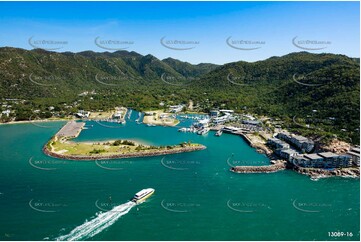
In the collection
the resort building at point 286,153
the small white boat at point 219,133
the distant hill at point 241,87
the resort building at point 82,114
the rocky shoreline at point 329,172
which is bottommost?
the rocky shoreline at point 329,172

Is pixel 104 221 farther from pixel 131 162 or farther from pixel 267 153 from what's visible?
pixel 267 153

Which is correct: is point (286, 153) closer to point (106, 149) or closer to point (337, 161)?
point (337, 161)

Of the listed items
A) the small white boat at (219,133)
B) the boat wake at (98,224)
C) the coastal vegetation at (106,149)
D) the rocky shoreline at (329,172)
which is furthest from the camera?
the small white boat at (219,133)

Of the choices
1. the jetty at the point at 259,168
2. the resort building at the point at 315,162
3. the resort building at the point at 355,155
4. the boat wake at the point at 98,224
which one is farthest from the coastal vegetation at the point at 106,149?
the resort building at the point at 355,155

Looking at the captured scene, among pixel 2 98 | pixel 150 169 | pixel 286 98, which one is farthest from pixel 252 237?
pixel 2 98

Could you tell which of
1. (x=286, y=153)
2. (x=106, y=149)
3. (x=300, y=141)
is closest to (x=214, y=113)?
(x=300, y=141)

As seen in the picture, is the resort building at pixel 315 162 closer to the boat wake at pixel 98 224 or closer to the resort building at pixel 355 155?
the resort building at pixel 355 155
